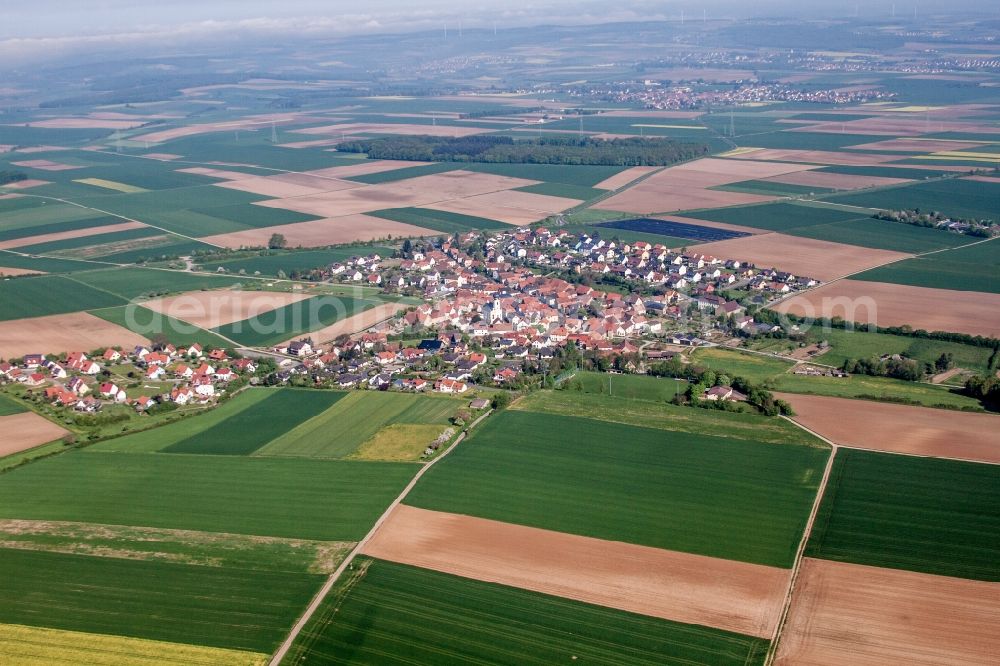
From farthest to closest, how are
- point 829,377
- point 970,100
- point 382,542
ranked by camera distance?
1. point 970,100
2. point 829,377
3. point 382,542

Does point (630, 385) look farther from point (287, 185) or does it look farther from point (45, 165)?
point (45, 165)

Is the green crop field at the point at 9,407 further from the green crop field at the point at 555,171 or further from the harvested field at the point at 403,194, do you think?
the green crop field at the point at 555,171

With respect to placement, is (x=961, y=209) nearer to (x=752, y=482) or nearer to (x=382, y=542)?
(x=752, y=482)

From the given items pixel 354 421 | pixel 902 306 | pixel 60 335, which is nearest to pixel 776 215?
pixel 902 306

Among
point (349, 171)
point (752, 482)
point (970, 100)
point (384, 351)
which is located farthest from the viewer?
point (970, 100)

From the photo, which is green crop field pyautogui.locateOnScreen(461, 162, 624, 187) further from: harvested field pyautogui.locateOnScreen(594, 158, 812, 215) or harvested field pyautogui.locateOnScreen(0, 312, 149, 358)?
harvested field pyautogui.locateOnScreen(0, 312, 149, 358)

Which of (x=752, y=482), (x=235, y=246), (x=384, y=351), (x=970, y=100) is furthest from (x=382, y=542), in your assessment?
(x=970, y=100)

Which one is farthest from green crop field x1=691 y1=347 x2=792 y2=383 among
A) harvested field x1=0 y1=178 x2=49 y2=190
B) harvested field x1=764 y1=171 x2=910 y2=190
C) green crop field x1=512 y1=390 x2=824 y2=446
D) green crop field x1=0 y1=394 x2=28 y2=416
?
harvested field x1=0 y1=178 x2=49 y2=190
